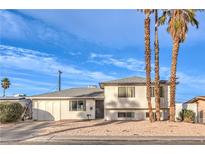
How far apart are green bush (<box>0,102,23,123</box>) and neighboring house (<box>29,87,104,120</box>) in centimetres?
547

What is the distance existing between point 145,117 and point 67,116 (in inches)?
266

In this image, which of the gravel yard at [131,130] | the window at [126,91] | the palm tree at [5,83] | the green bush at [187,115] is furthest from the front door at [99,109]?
the palm tree at [5,83]

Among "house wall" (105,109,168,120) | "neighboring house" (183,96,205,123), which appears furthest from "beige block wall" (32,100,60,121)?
"neighboring house" (183,96,205,123)

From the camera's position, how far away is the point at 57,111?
40.8 meters

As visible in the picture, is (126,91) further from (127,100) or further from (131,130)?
(131,130)

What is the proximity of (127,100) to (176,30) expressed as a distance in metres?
8.27

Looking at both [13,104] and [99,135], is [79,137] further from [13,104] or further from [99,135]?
[13,104]

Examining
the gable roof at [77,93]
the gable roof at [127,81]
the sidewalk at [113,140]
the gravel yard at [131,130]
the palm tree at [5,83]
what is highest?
the palm tree at [5,83]

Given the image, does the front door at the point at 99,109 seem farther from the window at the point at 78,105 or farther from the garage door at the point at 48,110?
the garage door at the point at 48,110

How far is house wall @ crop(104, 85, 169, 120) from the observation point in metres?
39.1

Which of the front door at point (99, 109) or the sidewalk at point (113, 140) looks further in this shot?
the front door at point (99, 109)

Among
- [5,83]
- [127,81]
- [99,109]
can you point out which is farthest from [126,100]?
[5,83]

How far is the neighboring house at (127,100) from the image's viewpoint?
3900 centimetres

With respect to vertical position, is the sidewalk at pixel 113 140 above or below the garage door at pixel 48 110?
below
